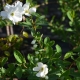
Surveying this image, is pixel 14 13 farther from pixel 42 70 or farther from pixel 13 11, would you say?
pixel 42 70

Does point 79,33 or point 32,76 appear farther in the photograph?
point 79,33

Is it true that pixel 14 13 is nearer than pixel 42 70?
No

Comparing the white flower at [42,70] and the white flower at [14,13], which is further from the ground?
the white flower at [14,13]

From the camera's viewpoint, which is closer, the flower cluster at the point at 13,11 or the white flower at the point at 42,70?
the white flower at the point at 42,70

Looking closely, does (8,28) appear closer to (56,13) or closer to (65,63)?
(65,63)

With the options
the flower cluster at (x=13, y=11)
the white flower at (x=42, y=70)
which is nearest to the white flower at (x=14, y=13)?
the flower cluster at (x=13, y=11)

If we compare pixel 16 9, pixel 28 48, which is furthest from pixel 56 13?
pixel 16 9

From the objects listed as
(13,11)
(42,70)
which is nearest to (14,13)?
(13,11)

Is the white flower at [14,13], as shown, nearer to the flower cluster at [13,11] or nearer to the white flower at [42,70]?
the flower cluster at [13,11]

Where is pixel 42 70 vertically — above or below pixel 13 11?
below

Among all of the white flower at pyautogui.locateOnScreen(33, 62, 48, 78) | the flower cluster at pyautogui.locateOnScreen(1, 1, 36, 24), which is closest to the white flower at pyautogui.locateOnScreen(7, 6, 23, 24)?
the flower cluster at pyautogui.locateOnScreen(1, 1, 36, 24)

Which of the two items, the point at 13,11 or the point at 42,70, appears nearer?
the point at 42,70
